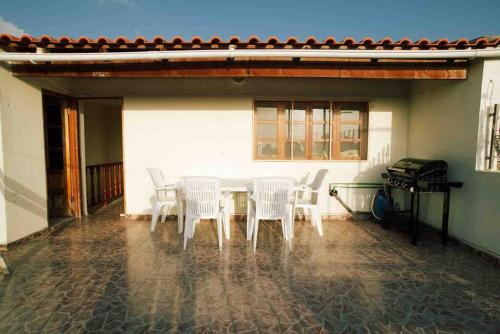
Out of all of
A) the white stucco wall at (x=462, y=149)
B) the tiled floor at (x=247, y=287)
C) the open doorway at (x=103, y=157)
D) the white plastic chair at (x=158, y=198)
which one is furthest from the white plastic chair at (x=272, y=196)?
the open doorway at (x=103, y=157)

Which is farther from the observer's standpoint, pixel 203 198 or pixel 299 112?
pixel 299 112

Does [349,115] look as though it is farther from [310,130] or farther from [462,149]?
[462,149]

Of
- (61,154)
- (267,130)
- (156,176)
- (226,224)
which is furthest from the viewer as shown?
(267,130)

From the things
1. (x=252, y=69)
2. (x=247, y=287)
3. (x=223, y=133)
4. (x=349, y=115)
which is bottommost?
(x=247, y=287)

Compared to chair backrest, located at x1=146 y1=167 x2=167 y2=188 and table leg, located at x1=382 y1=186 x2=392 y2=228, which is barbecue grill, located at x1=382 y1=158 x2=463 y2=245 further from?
chair backrest, located at x1=146 y1=167 x2=167 y2=188

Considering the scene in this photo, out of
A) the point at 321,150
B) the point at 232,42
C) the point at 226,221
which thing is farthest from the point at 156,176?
the point at 321,150

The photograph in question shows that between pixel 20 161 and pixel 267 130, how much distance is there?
4.51m

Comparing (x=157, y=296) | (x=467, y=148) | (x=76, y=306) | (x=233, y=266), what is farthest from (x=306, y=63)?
(x=76, y=306)

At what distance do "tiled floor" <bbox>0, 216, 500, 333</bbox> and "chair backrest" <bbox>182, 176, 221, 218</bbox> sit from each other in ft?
2.05

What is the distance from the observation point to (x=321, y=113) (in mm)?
5660

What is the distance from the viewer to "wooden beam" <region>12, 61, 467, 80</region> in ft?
12.9

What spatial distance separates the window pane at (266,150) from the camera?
563cm

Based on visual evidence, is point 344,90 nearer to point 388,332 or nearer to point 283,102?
point 283,102

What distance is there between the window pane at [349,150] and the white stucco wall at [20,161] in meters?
6.07
